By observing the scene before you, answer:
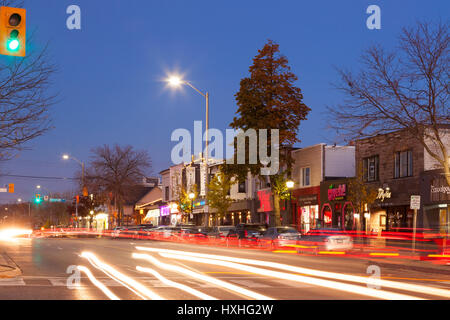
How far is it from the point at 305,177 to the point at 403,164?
14.7m

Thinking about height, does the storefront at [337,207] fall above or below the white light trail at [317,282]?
above

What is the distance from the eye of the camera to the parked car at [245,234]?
147 feet

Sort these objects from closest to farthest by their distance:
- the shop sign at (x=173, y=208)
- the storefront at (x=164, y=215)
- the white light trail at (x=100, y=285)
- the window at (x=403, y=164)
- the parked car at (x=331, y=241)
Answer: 1. the white light trail at (x=100, y=285)
2. the parked car at (x=331, y=241)
3. the window at (x=403, y=164)
4. the shop sign at (x=173, y=208)
5. the storefront at (x=164, y=215)

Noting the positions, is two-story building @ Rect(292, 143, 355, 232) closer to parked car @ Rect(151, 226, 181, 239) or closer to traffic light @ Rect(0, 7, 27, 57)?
parked car @ Rect(151, 226, 181, 239)

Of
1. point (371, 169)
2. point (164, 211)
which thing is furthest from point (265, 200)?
point (164, 211)

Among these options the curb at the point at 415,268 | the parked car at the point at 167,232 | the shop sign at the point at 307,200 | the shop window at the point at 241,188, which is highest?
the shop window at the point at 241,188

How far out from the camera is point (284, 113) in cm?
5319

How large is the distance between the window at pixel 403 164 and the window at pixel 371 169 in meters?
2.58

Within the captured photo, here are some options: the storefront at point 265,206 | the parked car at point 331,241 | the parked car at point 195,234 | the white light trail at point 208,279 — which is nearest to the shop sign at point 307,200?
the storefront at point 265,206

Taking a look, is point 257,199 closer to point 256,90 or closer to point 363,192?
point 256,90

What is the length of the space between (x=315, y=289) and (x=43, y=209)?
148138 mm

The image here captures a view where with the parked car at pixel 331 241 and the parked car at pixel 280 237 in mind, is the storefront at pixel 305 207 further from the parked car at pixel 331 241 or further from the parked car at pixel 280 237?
the parked car at pixel 331 241

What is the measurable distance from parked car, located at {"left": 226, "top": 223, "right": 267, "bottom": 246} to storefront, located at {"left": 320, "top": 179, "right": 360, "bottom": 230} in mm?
6331
